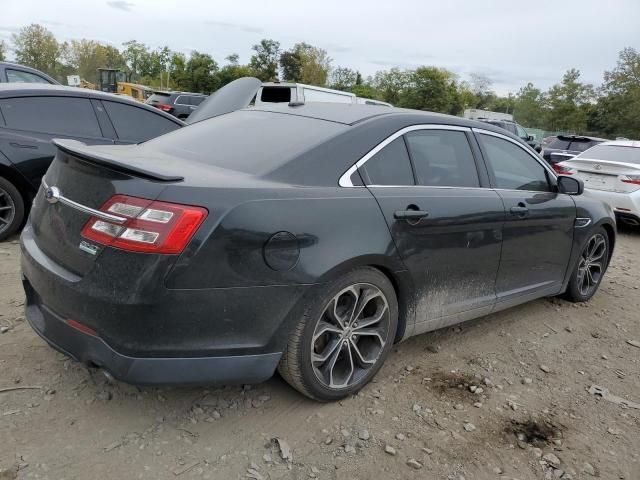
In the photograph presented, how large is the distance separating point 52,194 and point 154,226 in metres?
0.75

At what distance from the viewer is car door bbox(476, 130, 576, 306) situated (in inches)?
143

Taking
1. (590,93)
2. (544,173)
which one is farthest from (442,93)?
(544,173)

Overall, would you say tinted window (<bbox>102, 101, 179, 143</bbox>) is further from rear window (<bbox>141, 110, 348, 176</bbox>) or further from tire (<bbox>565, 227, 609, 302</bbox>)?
tire (<bbox>565, 227, 609, 302</bbox>)

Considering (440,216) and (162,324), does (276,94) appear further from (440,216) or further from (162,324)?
(162,324)

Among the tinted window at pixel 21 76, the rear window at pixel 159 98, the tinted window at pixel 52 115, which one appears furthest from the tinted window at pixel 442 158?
the rear window at pixel 159 98

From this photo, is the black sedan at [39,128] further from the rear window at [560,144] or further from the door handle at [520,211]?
the rear window at [560,144]

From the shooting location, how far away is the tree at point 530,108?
213 feet

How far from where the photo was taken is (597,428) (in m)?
2.88

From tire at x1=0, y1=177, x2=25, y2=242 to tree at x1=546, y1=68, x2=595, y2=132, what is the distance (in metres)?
57.4

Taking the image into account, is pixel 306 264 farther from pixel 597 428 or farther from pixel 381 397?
pixel 597 428

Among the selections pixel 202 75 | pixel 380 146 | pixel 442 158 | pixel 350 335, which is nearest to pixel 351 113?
pixel 380 146

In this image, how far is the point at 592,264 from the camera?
4.88 meters

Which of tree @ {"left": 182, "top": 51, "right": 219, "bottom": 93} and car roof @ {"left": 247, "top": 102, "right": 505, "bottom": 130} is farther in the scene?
tree @ {"left": 182, "top": 51, "right": 219, "bottom": 93}

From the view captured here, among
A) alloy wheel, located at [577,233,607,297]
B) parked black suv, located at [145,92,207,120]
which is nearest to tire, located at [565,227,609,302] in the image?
alloy wheel, located at [577,233,607,297]
